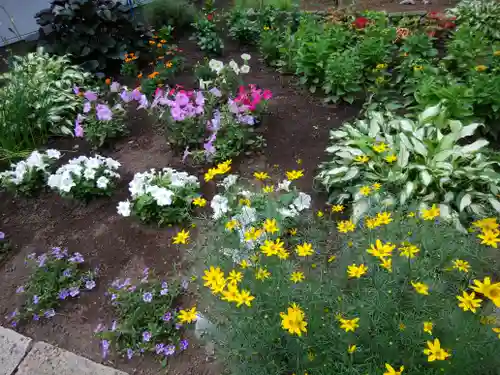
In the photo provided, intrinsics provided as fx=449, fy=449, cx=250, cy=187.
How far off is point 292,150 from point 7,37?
3.92 m

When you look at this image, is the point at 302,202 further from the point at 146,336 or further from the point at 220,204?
the point at 146,336

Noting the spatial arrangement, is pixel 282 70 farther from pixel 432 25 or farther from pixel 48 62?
pixel 48 62

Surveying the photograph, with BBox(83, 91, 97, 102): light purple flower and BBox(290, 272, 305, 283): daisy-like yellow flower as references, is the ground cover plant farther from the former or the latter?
BBox(83, 91, 97, 102): light purple flower

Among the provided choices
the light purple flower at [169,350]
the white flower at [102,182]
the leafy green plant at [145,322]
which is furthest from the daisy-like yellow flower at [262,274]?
the white flower at [102,182]

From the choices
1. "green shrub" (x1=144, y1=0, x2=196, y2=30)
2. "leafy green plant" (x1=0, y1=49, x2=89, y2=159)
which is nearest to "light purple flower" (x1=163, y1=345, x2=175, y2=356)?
"leafy green plant" (x1=0, y1=49, x2=89, y2=159)

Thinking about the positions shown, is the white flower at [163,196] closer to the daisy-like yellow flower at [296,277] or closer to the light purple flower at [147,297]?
the light purple flower at [147,297]

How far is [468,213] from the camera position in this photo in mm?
2768

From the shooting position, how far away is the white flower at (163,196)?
300 cm

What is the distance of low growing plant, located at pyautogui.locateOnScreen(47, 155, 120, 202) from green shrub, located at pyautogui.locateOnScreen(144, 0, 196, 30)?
2801 millimetres

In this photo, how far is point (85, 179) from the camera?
11.0 feet

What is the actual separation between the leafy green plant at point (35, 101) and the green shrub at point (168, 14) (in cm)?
138

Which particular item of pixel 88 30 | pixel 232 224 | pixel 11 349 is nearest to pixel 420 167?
pixel 232 224

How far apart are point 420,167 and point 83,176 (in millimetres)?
2380

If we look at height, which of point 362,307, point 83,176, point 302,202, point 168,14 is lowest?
point 302,202
